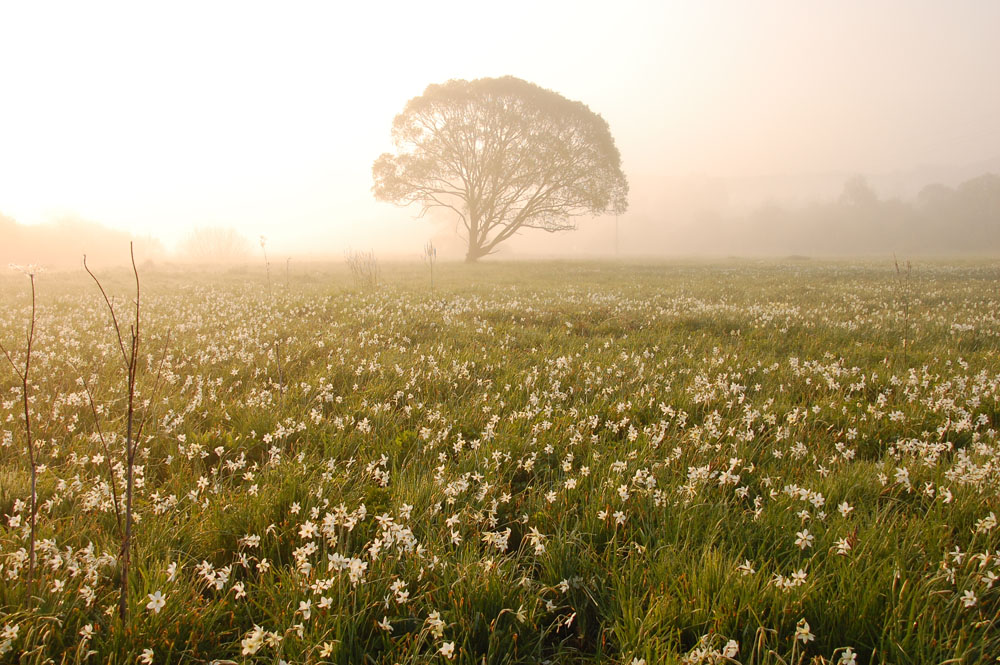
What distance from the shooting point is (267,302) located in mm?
12172

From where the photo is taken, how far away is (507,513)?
283 centimetres

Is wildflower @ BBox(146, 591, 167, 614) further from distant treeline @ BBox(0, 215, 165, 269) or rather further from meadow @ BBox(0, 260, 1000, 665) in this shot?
distant treeline @ BBox(0, 215, 165, 269)

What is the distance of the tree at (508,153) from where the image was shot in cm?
3653

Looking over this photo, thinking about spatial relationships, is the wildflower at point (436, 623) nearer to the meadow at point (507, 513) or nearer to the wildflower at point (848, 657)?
the meadow at point (507, 513)

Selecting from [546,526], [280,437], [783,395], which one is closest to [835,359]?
[783,395]

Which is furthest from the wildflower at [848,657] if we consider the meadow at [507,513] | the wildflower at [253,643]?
the wildflower at [253,643]

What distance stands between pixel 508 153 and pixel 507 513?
38727 millimetres

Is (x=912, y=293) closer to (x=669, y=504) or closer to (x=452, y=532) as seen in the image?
(x=669, y=504)

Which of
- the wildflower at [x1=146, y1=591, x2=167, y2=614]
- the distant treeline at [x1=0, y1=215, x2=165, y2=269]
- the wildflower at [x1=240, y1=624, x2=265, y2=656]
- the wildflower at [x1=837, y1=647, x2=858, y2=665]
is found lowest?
the wildflower at [x1=837, y1=647, x2=858, y2=665]

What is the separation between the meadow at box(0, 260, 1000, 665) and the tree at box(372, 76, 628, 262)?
115 ft

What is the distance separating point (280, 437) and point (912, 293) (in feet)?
61.1

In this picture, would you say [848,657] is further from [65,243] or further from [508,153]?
[65,243]

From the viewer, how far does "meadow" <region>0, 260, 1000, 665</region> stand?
189 cm

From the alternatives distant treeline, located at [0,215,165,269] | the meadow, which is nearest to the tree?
the meadow
